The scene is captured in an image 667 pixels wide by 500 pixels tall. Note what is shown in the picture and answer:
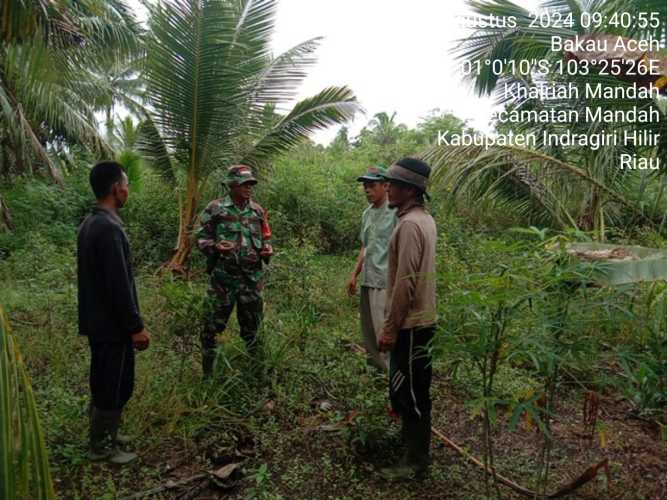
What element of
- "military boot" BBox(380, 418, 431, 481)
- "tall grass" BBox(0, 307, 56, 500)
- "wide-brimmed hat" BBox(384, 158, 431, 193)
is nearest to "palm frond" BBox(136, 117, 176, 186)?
"wide-brimmed hat" BBox(384, 158, 431, 193)

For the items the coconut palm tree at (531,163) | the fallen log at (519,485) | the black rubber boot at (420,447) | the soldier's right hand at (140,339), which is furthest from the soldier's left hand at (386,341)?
the coconut palm tree at (531,163)

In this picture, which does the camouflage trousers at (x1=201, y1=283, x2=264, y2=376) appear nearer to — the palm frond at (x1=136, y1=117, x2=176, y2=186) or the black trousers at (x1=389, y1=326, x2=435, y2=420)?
the black trousers at (x1=389, y1=326, x2=435, y2=420)

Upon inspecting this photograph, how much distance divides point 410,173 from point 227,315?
6.33 feet

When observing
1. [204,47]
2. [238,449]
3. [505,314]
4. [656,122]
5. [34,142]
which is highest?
[204,47]

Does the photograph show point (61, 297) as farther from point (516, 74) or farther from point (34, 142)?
point (516, 74)

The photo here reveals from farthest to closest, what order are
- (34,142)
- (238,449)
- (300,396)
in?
1. (34,142)
2. (300,396)
3. (238,449)

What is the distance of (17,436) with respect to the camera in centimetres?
81

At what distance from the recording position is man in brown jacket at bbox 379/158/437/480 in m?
2.79

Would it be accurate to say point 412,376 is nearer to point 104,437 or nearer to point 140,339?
point 140,339

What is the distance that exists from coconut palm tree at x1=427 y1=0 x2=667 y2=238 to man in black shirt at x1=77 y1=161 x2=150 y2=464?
15.6 ft

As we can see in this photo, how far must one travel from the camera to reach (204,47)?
630 centimetres

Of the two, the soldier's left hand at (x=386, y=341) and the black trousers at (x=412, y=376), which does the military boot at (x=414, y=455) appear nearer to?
the black trousers at (x=412, y=376)

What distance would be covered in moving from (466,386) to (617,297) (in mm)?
Answer: 2145

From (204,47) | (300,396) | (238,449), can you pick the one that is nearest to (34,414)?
(238,449)
